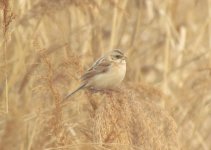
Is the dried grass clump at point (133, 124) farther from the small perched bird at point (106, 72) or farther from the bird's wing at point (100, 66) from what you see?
the bird's wing at point (100, 66)

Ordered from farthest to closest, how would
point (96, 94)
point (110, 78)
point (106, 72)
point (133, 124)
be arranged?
point (106, 72) → point (110, 78) → point (96, 94) → point (133, 124)

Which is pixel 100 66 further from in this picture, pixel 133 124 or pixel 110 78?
pixel 133 124

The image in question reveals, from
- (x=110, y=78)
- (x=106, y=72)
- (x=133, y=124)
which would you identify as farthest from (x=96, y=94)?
(x=133, y=124)

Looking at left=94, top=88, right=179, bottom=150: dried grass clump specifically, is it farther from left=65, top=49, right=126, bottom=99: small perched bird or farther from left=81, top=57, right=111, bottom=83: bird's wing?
left=81, top=57, right=111, bottom=83: bird's wing

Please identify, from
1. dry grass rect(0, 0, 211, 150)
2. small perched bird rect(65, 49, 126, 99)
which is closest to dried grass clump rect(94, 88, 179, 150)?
dry grass rect(0, 0, 211, 150)

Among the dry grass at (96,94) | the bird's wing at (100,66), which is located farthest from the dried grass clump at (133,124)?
the bird's wing at (100,66)

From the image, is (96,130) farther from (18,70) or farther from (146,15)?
(146,15)
